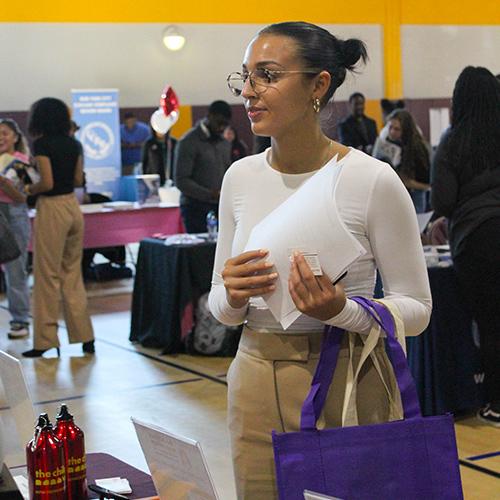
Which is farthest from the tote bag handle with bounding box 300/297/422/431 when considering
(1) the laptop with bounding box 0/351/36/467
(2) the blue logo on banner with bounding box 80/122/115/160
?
(2) the blue logo on banner with bounding box 80/122/115/160

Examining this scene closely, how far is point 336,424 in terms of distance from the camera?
5.82 feet

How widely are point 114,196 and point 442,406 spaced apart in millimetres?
7291

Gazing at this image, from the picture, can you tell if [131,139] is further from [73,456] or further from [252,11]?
[73,456]

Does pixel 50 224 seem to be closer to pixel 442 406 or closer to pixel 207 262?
pixel 207 262

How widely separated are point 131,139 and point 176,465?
34.3ft

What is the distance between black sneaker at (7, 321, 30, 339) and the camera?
713cm

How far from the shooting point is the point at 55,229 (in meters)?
6.16

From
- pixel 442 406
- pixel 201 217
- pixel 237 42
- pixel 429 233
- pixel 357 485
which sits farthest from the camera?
pixel 237 42

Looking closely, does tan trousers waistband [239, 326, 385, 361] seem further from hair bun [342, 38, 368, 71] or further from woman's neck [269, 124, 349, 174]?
hair bun [342, 38, 368, 71]

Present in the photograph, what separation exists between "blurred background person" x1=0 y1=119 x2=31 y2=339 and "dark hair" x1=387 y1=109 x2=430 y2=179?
2.61 meters

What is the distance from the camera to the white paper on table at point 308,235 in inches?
64.4

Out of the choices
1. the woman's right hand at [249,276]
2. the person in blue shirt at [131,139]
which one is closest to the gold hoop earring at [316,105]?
the woman's right hand at [249,276]

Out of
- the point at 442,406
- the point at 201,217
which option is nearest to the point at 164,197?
the point at 201,217

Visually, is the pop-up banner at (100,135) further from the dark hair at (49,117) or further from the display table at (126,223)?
the dark hair at (49,117)
